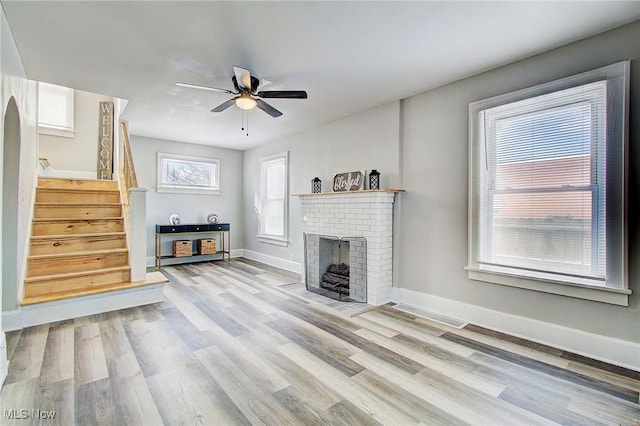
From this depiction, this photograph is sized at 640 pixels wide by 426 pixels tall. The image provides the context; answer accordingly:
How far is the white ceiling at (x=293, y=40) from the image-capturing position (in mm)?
2172

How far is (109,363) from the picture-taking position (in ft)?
7.86

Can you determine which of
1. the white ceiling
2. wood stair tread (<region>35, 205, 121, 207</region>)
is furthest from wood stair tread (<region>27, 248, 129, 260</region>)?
the white ceiling

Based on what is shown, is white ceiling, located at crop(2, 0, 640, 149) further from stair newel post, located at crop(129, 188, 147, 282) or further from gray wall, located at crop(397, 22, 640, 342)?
stair newel post, located at crop(129, 188, 147, 282)

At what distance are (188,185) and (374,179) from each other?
14.8 ft

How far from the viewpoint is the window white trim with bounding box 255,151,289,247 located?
19.4ft

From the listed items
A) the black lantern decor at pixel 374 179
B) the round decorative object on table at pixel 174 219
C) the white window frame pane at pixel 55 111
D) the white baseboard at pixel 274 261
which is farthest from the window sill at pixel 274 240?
the white window frame pane at pixel 55 111

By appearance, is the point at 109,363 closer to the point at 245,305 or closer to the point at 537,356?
the point at 245,305

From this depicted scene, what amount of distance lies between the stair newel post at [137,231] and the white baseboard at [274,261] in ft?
8.42

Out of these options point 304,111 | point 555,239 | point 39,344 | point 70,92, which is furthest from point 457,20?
point 70,92

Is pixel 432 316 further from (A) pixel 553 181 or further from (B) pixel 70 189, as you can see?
(B) pixel 70 189

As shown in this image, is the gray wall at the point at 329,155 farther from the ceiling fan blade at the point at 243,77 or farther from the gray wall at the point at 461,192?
the ceiling fan blade at the point at 243,77

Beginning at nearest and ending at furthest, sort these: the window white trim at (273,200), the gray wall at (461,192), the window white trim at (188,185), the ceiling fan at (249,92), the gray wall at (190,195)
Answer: the gray wall at (461,192)
the ceiling fan at (249,92)
the window white trim at (273,200)
the gray wall at (190,195)
the window white trim at (188,185)

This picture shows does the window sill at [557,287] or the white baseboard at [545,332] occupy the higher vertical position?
the window sill at [557,287]

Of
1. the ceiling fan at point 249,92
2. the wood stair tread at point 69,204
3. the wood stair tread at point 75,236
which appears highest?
the ceiling fan at point 249,92
